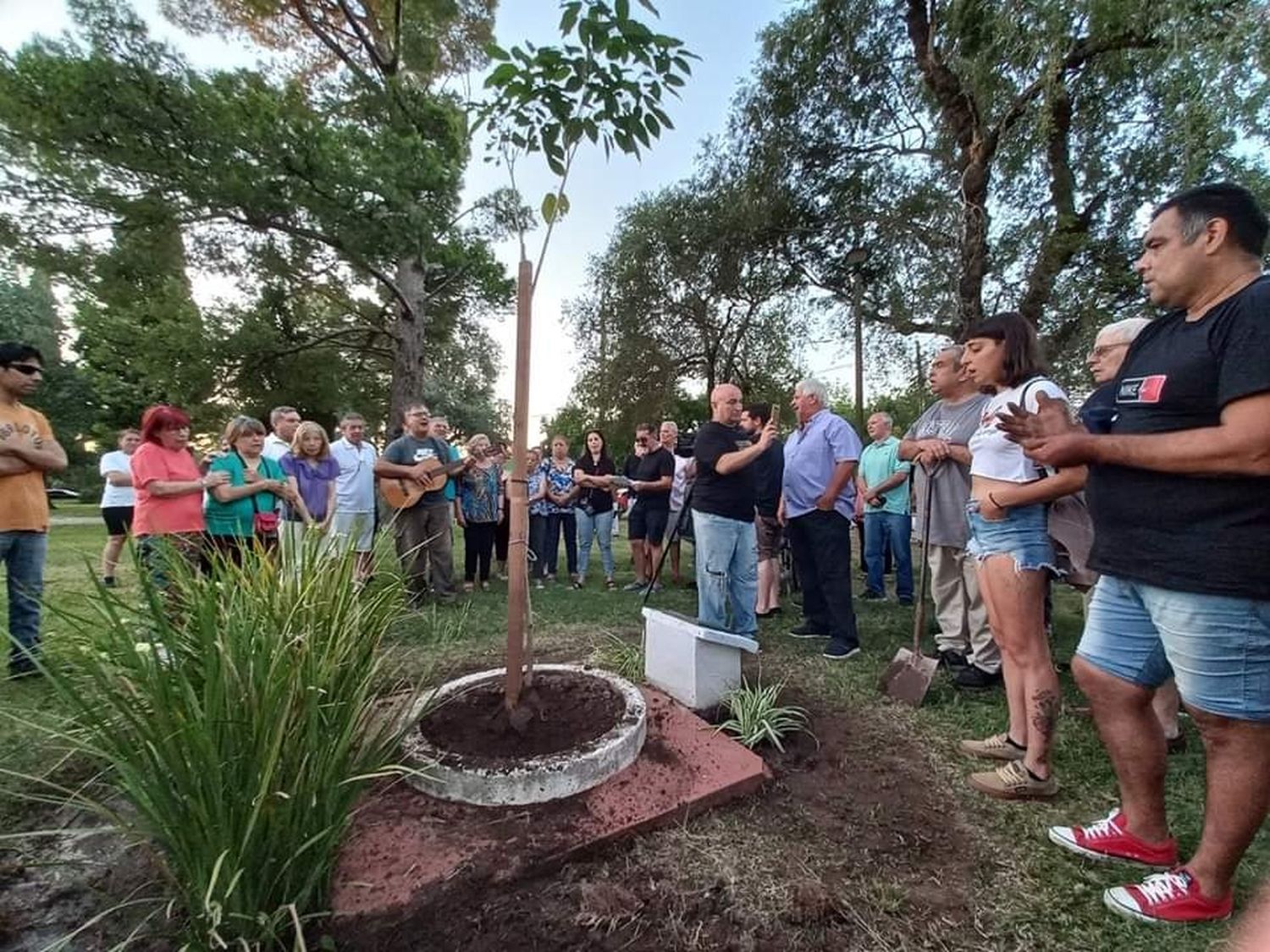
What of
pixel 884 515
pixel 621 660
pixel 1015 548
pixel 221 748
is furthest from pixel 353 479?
pixel 884 515

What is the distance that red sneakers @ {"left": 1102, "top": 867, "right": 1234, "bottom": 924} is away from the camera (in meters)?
1.75

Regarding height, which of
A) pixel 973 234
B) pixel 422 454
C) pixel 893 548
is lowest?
pixel 893 548

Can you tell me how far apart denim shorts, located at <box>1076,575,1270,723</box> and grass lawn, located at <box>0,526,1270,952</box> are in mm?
727

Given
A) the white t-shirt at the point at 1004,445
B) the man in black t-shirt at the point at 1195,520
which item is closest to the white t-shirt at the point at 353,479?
the white t-shirt at the point at 1004,445

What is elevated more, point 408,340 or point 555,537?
point 408,340

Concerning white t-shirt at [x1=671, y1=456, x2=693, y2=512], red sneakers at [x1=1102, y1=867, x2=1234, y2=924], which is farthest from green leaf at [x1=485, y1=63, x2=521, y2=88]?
white t-shirt at [x1=671, y1=456, x2=693, y2=512]

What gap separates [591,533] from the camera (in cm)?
743

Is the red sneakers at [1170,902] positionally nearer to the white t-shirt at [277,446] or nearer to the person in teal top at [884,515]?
the person in teal top at [884,515]

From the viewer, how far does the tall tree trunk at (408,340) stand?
12.1 metres

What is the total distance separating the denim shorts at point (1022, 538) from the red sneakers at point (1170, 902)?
1126mm

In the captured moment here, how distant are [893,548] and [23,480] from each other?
7241mm

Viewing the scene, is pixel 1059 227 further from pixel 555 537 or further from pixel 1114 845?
pixel 1114 845

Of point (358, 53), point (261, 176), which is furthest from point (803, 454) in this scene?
point (358, 53)

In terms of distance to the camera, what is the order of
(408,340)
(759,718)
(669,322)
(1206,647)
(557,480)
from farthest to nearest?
(669,322) → (408,340) → (557,480) → (759,718) → (1206,647)
